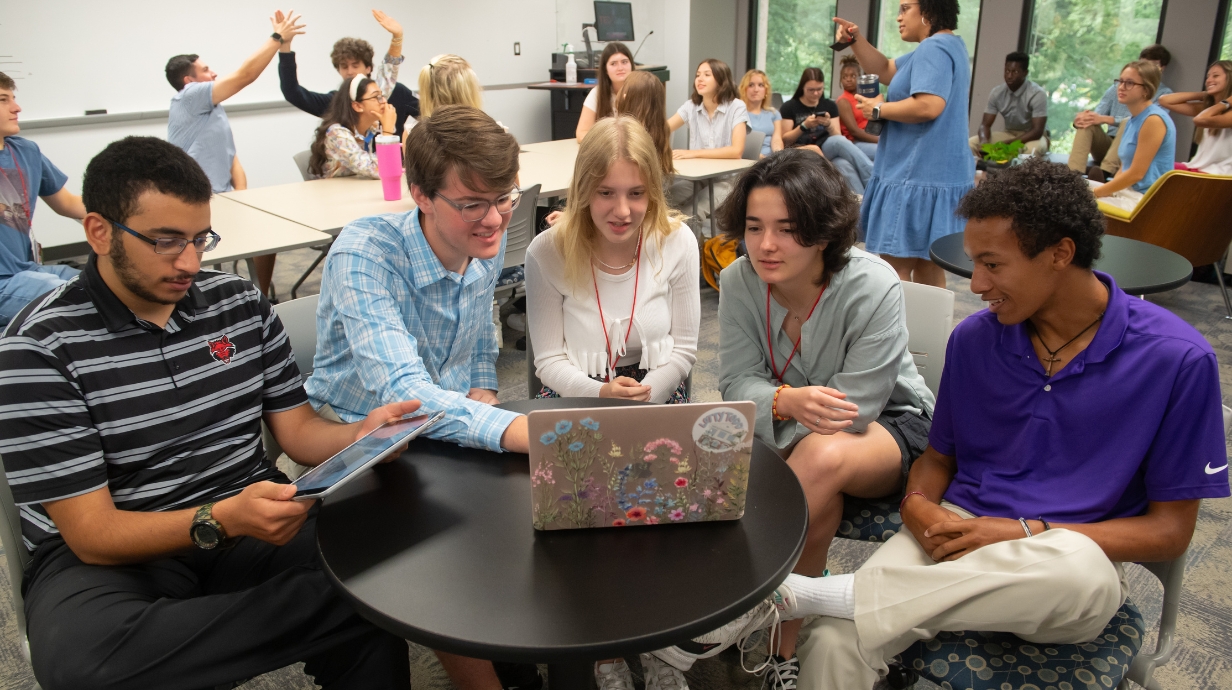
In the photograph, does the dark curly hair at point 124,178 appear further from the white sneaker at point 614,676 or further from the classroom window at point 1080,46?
the classroom window at point 1080,46

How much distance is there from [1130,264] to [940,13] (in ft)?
3.89

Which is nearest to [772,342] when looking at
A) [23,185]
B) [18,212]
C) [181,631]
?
[181,631]

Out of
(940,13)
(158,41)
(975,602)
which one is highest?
(158,41)

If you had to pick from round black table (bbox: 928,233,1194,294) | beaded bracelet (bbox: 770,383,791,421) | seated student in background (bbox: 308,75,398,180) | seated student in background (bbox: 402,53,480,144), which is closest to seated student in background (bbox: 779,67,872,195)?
round black table (bbox: 928,233,1194,294)

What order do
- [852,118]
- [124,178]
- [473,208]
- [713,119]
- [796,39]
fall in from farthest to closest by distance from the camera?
[796,39]
[852,118]
[713,119]
[473,208]
[124,178]

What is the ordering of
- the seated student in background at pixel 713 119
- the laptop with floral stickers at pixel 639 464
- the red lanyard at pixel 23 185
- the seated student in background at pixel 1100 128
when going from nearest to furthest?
the laptop with floral stickers at pixel 639 464 → the red lanyard at pixel 23 185 → the seated student in background at pixel 713 119 → the seated student in background at pixel 1100 128

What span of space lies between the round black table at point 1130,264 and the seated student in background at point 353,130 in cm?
288

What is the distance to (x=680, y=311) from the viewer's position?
2062 millimetres

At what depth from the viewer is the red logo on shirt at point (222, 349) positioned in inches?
56.8

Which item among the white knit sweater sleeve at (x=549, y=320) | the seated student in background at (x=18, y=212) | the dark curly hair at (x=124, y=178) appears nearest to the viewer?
the dark curly hair at (x=124, y=178)

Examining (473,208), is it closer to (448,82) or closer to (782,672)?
(782,672)

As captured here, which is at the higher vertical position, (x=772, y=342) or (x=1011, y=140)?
(x=1011, y=140)

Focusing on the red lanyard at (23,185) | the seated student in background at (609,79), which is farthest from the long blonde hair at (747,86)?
the red lanyard at (23,185)

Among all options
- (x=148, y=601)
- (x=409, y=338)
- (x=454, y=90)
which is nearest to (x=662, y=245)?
(x=409, y=338)
